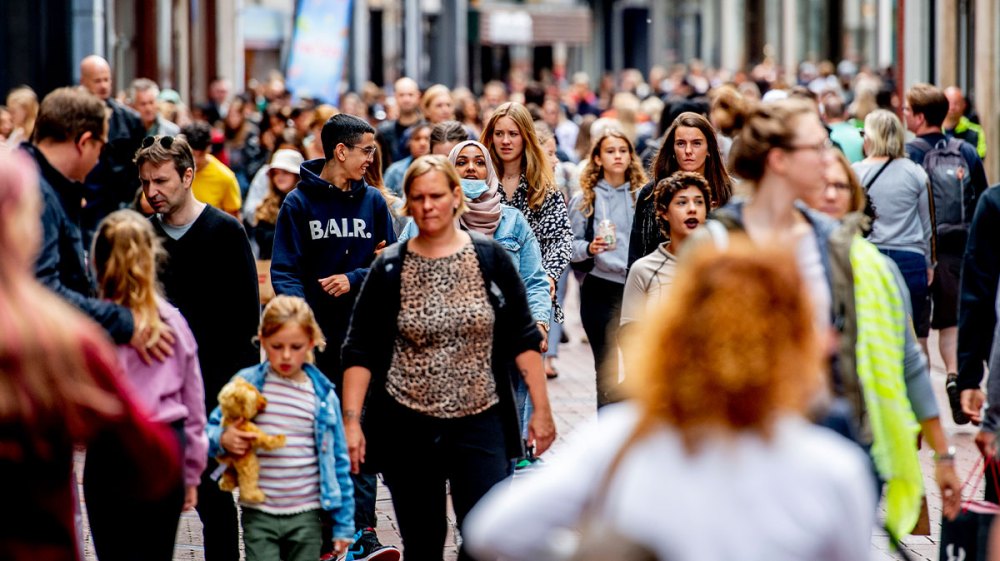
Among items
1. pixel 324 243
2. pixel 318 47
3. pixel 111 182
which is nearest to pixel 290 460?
pixel 324 243

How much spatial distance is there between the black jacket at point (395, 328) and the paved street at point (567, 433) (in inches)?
64.7

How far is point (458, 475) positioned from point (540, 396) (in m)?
0.38

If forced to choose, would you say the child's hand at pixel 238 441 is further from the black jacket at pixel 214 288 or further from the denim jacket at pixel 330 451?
the black jacket at pixel 214 288

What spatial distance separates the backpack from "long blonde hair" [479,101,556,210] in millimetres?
3926

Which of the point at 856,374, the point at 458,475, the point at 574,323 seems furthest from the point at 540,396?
A: the point at 574,323

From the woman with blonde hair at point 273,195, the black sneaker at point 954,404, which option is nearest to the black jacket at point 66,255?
the woman with blonde hair at point 273,195

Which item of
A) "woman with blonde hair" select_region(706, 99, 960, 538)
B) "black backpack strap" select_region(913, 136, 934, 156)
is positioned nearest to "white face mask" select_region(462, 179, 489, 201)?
"woman with blonde hair" select_region(706, 99, 960, 538)

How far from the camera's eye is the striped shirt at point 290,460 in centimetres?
593

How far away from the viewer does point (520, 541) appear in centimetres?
339

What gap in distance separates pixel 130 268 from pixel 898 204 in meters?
6.07

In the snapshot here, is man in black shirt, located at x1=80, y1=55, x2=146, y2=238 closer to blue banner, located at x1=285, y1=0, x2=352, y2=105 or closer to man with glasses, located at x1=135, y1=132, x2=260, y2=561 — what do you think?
man with glasses, located at x1=135, y1=132, x2=260, y2=561

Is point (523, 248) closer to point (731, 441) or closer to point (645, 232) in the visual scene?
point (645, 232)

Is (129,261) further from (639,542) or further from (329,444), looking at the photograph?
(639,542)

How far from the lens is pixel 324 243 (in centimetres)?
757
